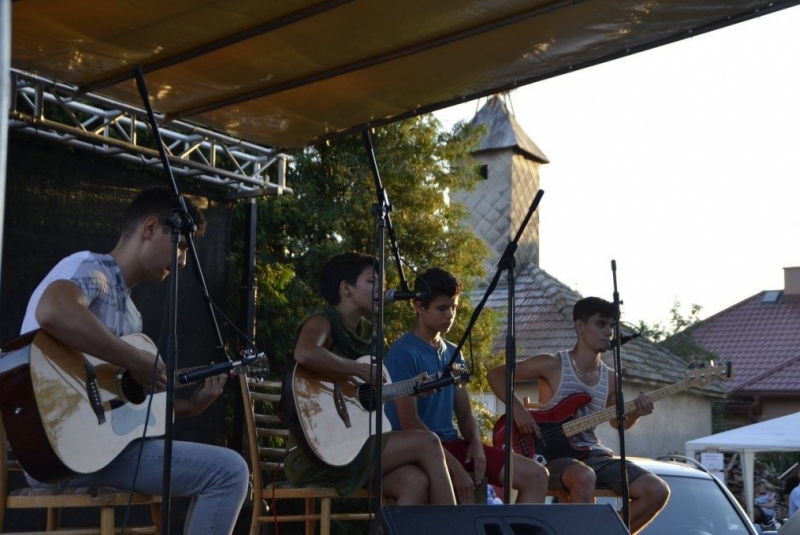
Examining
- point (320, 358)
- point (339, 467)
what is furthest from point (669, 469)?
point (320, 358)

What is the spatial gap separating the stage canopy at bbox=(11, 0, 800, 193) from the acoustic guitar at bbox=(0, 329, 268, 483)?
6.03 feet

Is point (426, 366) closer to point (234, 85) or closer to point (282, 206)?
point (234, 85)

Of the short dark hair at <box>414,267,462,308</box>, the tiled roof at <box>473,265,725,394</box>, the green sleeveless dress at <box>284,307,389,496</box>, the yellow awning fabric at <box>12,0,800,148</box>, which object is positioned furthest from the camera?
the tiled roof at <box>473,265,725,394</box>

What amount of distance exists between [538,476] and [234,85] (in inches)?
106

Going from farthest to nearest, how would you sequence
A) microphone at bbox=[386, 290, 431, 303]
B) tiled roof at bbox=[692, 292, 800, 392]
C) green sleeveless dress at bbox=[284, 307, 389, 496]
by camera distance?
tiled roof at bbox=[692, 292, 800, 392]
green sleeveless dress at bbox=[284, 307, 389, 496]
microphone at bbox=[386, 290, 431, 303]

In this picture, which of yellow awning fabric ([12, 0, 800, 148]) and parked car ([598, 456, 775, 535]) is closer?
yellow awning fabric ([12, 0, 800, 148])

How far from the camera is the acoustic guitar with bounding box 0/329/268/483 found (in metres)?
3.42

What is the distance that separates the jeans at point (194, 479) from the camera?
12.0ft

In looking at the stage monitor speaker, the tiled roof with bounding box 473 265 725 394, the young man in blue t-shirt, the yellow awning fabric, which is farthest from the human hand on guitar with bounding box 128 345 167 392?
the tiled roof with bounding box 473 265 725 394

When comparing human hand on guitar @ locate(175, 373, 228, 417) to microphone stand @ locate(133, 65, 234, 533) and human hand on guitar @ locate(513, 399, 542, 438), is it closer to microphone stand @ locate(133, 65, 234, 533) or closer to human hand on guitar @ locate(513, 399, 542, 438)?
microphone stand @ locate(133, 65, 234, 533)

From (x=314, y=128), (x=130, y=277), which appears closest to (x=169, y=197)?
(x=130, y=277)

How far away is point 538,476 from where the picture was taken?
504 cm

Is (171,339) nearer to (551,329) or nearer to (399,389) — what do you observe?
(399,389)

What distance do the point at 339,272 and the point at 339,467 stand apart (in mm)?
946
